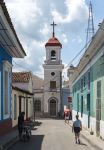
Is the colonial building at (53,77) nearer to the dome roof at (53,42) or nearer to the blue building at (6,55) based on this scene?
the dome roof at (53,42)

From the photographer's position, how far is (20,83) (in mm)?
61344

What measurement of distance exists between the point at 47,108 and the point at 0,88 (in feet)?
157

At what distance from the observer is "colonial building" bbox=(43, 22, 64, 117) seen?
70.5m

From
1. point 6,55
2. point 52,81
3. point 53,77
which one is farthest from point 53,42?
point 6,55

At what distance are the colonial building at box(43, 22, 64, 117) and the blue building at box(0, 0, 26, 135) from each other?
142ft

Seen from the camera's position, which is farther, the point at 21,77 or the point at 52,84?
the point at 52,84

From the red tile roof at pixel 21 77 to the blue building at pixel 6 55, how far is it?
108 feet

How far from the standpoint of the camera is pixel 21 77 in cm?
6194

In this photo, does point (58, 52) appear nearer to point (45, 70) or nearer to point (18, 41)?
point (45, 70)

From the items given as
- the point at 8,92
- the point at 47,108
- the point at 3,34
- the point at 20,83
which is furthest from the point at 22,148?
the point at 47,108

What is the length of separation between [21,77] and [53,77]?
1038cm

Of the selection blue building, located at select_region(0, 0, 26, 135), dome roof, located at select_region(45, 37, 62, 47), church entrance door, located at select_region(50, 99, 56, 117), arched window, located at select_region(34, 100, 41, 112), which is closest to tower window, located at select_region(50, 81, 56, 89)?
church entrance door, located at select_region(50, 99, 56, 117)

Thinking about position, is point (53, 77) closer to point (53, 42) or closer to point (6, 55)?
point (53, 42)

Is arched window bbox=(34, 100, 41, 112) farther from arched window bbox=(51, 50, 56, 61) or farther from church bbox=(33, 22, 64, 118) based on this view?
arched window bbox=(51, 50, 56, 61)
